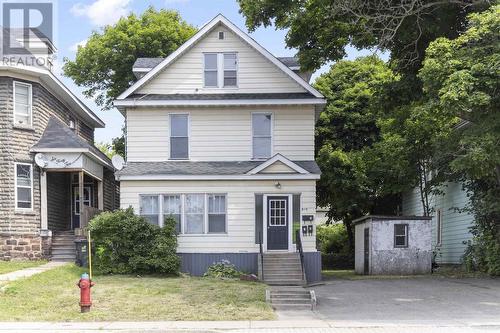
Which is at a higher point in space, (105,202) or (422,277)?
(105,202)

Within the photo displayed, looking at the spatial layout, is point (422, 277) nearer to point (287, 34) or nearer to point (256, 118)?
point (256, 118)

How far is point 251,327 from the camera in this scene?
13125 mm

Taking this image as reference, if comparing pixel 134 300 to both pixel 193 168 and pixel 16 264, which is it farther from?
pixel 16 264

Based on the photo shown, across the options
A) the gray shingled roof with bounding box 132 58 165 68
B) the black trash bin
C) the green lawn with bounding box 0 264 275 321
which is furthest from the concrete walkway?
the gray shingled roof with bounding box 132 58 165 68

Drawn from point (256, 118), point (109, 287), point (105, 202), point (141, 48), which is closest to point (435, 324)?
point (109, 287)

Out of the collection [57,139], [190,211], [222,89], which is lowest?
[190,211]

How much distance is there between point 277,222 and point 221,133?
4.05 meters

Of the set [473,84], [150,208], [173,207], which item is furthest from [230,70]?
[473,84]

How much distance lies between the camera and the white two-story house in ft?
74.6

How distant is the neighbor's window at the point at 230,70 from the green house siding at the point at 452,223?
34.8ft

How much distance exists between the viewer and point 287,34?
23.4 m

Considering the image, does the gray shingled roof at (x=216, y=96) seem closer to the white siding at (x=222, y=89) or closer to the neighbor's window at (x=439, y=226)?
the white siding at (x=222, y=89)

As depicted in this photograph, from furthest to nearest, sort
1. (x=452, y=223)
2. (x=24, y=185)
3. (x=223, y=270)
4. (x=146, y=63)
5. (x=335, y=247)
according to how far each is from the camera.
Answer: (x=335, y=247) < (x=452, y=223) < (x=146, y=63) < (x=24, y=185) < (x=223, y=270)

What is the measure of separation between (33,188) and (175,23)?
2033 centimetres
